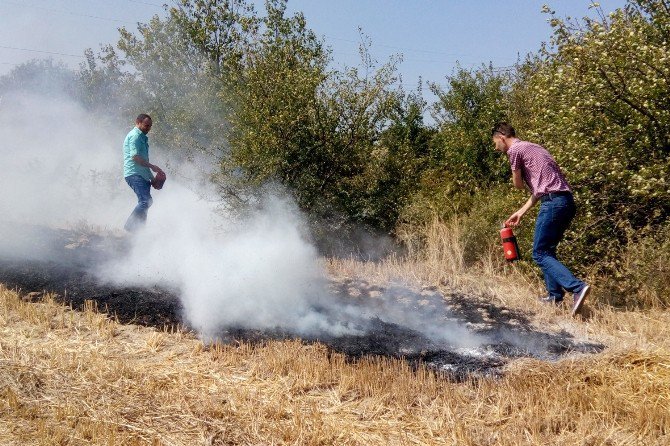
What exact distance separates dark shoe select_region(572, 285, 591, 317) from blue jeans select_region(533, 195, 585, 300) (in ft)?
0.19

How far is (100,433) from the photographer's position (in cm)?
324

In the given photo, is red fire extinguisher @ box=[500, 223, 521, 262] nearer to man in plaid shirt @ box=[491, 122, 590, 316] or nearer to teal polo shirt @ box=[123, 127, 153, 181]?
man in plaid shirt @ box=[491, 122, 590, 316]

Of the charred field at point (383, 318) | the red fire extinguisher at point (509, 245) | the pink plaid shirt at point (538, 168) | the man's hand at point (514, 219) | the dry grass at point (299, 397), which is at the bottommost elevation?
the dry grass at point (299, 397)

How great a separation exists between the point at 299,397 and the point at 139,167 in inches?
213

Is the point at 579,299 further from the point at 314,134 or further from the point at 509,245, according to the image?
the point at 314,134

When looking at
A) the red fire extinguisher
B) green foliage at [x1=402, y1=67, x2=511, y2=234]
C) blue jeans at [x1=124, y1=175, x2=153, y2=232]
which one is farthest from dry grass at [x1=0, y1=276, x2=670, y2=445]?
green foliage at [x1=402, y1=67, x2=511, y2=234]

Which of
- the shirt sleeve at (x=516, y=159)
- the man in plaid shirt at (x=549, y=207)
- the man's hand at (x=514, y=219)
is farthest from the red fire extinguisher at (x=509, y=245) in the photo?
the shirt sleeve at (x=516, y=159)

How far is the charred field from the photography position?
4.88 m

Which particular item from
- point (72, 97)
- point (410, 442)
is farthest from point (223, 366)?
point (72, 97)

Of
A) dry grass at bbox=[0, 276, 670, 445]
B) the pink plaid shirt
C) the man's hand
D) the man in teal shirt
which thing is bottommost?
dry grass at bbox=[0, 276, 670, 445]

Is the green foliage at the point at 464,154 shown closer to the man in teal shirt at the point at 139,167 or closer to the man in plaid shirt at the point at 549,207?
the man in plaid shirt at the point at 549,207

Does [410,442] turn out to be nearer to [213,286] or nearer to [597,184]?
[213,286]

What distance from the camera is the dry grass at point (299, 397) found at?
3.35 metres

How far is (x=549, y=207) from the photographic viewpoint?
5.86 meters
